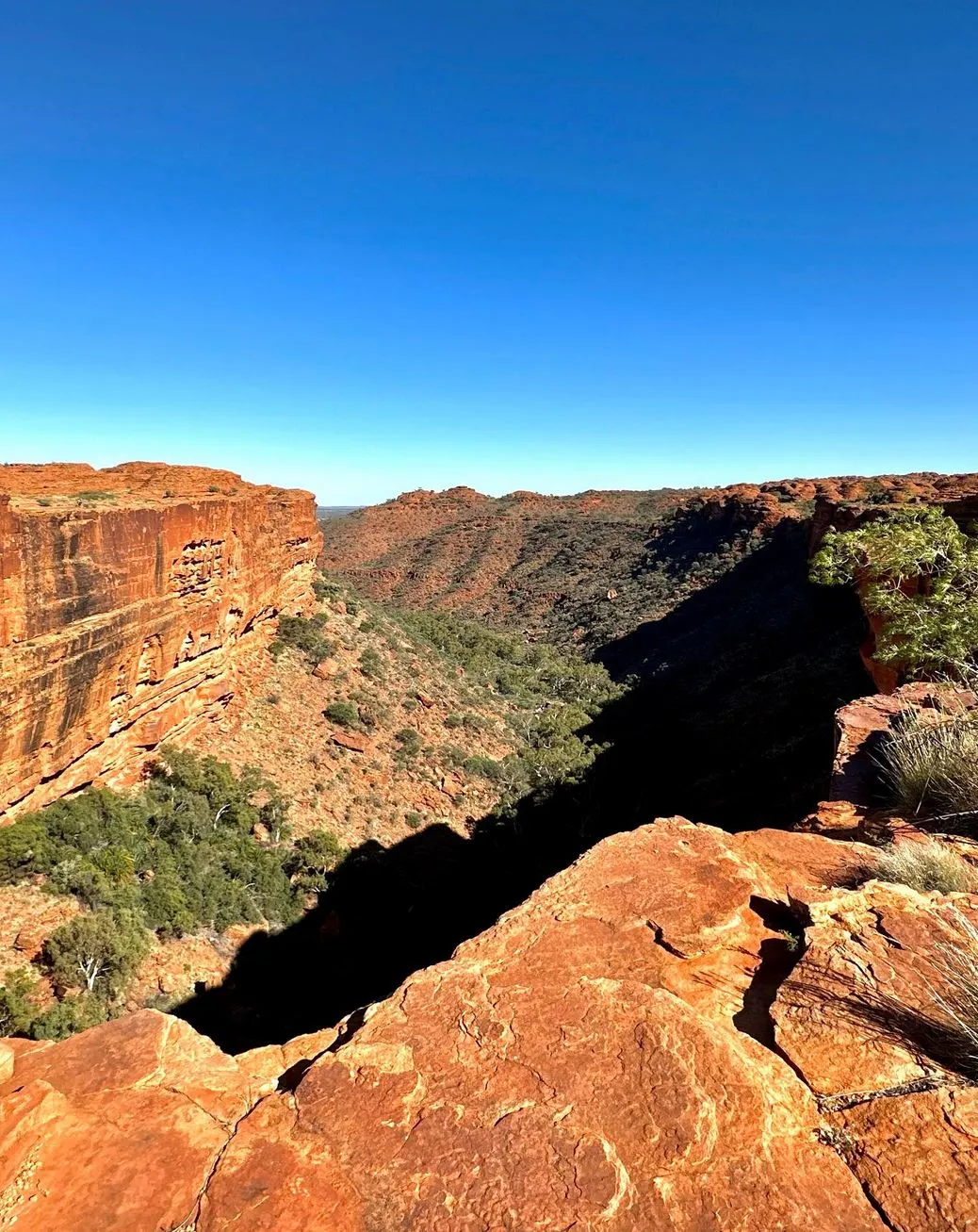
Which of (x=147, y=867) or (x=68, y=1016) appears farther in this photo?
(x=147, y=867)

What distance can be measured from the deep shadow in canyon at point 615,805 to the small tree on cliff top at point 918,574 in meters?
3.78

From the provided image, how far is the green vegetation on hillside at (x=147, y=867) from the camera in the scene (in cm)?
1116

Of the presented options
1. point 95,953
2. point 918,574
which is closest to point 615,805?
point 918,574

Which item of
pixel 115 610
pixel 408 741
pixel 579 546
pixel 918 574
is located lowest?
pixel 408 741

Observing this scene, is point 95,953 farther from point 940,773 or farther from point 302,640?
point 940,773

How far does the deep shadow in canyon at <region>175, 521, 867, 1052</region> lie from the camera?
14.1 metres

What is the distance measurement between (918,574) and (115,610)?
15.9m

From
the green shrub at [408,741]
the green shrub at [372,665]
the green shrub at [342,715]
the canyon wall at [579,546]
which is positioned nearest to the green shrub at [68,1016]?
the green shrub at [342,715]

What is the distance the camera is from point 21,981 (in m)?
10.6

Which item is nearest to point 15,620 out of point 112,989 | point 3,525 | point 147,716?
point 3,525

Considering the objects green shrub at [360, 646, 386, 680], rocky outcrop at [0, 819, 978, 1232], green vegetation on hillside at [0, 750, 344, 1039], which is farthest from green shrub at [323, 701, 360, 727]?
rocky outcrop at [0, 819, 978, 1232]

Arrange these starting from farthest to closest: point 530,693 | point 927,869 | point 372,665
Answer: point 530,693, point 372,665, point 927,869

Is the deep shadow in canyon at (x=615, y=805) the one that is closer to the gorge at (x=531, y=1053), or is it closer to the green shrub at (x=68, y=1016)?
the gorge at (x=531, y=1053)

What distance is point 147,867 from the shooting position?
14.1m
